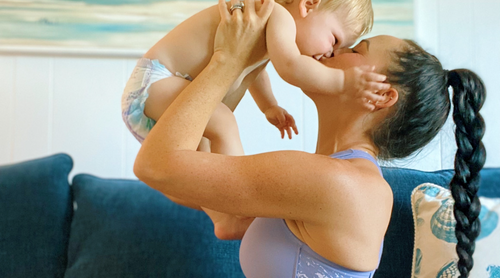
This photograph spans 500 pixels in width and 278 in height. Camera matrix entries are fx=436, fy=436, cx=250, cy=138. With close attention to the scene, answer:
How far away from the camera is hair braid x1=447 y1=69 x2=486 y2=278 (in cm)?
96

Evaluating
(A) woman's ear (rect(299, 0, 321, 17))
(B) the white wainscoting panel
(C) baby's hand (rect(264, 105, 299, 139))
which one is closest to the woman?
(A) woman's ear (rect(299, 0, 321, 17))

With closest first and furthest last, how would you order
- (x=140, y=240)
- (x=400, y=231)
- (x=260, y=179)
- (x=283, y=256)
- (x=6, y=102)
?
1. (x=260, y=179)
2. (x=283, y=256)
3. (x=400, y=231)
4. (x=140, y=240)
5. (x=6, y=102)

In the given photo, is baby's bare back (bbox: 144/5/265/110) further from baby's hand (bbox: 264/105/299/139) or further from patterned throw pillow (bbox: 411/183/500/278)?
patterned throw pillow (bbox: 411/183/500/278)

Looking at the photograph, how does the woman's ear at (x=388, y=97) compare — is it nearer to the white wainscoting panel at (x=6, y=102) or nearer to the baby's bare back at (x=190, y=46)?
the baby's bare back at (x=190, y=46)

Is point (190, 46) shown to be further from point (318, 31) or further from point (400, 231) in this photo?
point (400, 231)

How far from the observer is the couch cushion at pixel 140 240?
1670 mm

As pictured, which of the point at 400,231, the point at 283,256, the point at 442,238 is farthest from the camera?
the point at 400,231

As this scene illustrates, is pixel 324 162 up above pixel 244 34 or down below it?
below

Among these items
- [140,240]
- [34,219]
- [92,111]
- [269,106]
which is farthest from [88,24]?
[269,106]

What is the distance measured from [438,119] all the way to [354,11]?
0.31 metres

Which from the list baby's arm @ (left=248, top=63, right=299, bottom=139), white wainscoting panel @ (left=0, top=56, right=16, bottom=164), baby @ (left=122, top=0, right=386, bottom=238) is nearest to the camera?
baby @ (left=122, top=0, right=386, bottom=238)

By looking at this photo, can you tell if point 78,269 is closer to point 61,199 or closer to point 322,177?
point 61,199

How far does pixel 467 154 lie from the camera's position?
997 mm

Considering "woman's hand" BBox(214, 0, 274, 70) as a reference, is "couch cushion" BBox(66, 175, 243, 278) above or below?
below
